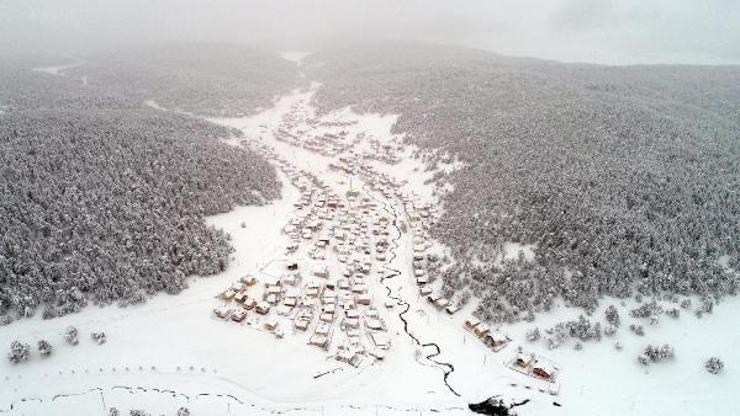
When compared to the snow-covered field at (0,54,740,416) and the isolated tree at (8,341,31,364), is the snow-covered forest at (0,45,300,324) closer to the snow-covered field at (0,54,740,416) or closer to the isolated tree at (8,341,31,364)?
the snow-covered field at (0,54,740,416)

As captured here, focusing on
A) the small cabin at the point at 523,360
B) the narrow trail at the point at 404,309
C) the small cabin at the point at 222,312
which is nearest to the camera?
the small cabin at the point at 523,360

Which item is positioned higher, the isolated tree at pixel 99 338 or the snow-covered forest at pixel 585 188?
the snow-covered forest at pixel 585 188

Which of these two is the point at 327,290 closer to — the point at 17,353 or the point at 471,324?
the point at 471,324

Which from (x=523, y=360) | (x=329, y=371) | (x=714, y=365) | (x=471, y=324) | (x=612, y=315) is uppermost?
(x=612, y=315)

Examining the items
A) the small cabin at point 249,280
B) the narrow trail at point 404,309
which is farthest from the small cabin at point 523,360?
the small cabin at point 249,280

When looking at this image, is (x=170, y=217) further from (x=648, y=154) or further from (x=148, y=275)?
(x=648, y=154)

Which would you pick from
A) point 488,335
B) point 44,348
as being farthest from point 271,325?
point 488,335

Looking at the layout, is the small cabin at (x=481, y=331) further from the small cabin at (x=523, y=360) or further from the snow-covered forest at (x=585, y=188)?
the small cabin at (x=523, y=360)
